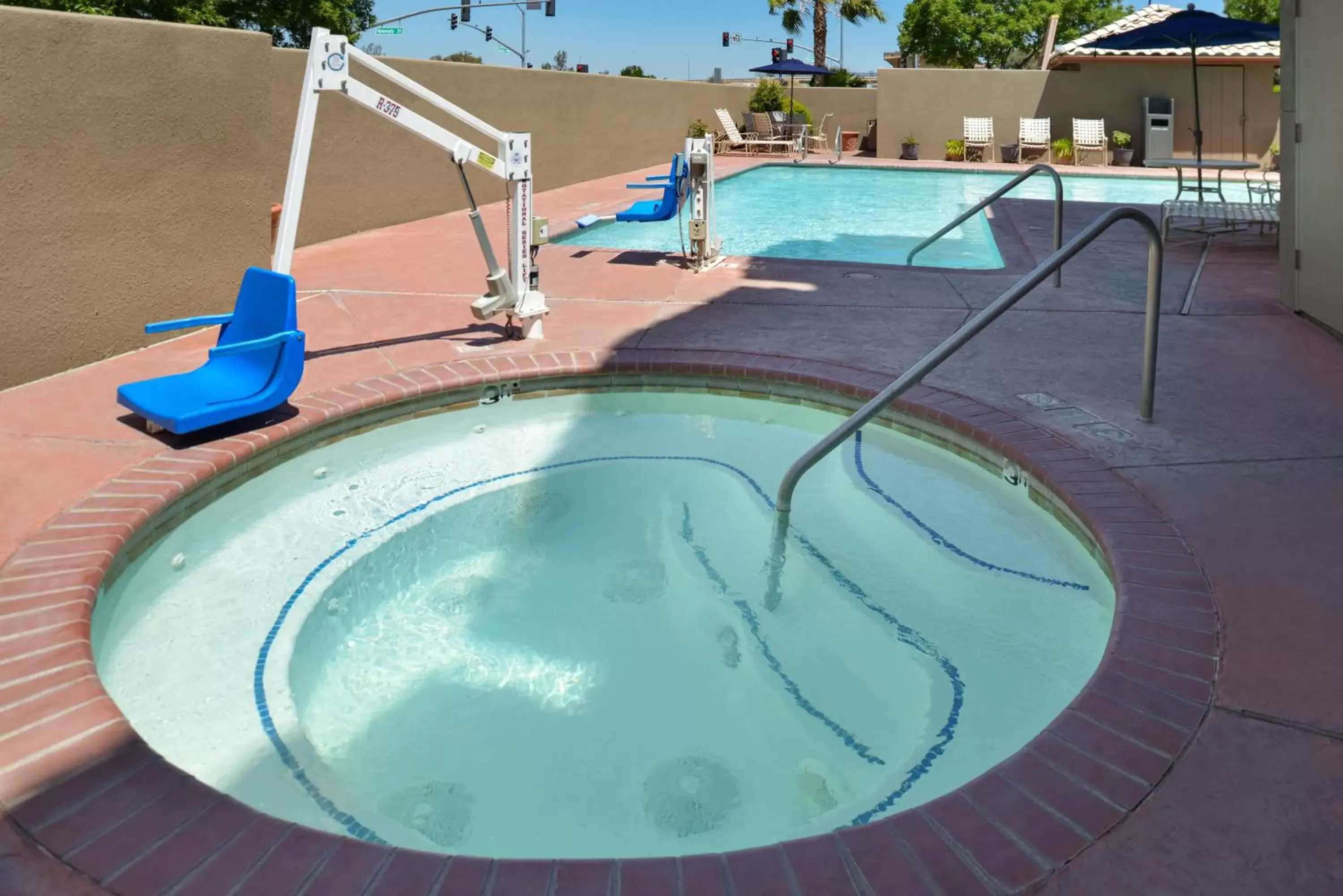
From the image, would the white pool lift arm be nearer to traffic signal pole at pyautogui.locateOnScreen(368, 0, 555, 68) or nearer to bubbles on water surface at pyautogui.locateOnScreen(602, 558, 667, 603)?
bubbles on water surface at pyautogui.locateOnScreen(602, 558, 667, 603)

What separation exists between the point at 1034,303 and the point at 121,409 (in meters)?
5.03

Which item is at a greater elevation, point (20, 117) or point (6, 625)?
point (20, 117)

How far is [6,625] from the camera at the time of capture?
2.70 m

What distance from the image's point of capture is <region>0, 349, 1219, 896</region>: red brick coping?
1.86 metres

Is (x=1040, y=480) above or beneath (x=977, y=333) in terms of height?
beneath

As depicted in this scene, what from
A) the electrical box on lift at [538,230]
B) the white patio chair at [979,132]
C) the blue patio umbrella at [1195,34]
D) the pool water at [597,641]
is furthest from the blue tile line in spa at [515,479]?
the white patio chair at [979,132]

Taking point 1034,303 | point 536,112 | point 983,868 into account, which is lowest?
point 983,868

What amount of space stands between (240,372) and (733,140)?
16.4 m

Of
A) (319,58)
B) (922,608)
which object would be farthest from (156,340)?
(922,608)

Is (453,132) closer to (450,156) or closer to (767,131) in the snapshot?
(450,156)

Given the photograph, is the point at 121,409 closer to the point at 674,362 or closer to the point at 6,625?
the point at 6,625

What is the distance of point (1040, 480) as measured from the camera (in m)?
3.75

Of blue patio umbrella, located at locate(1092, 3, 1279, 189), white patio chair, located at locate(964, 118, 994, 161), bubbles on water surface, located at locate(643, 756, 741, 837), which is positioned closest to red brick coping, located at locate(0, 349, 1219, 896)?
bubbles on water surface, located at locate(643, 756, 741, 837)

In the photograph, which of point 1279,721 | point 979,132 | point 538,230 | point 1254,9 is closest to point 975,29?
point 1254,9
